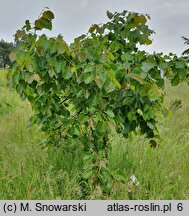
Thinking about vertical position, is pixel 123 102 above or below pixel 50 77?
below

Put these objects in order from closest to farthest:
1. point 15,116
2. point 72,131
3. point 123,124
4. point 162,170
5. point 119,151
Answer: point 72,131, point 123,124, point 162,170, point 119,151, point 15,116

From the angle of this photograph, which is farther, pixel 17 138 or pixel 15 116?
pixel 15 116

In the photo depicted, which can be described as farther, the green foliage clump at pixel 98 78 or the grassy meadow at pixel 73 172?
the grassy meadow at pixel 73 172

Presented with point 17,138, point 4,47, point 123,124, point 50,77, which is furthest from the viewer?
point 4,47

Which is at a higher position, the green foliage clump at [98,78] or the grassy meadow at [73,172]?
the green foliage clump at [98,78]

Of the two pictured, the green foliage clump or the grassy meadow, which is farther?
the grassy meadow

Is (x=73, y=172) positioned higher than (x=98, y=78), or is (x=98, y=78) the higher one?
(x=98, y=78)

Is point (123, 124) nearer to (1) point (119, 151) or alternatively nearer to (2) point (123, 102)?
(2) point (123, 102)

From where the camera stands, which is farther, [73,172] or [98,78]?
[73,172]

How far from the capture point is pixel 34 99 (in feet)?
8.09

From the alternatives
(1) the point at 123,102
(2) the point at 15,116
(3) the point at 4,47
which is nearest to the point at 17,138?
(2) the point at 15,116

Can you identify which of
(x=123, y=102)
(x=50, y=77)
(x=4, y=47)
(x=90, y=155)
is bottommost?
(x=90, y=155)

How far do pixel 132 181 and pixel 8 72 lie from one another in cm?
144

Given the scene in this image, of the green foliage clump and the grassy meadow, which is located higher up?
the green foliage clump
